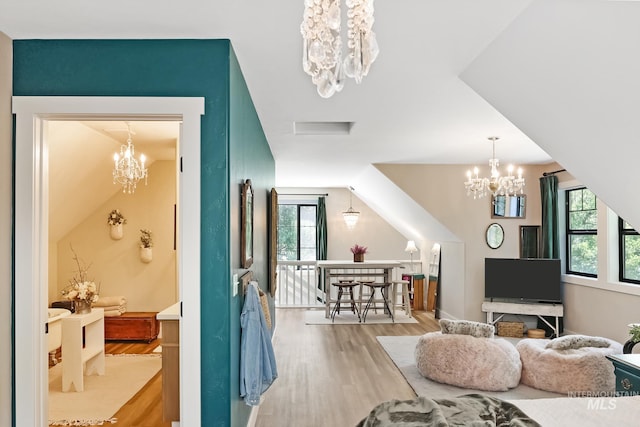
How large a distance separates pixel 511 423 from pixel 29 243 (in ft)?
8.09

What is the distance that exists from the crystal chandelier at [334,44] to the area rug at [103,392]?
142 inches

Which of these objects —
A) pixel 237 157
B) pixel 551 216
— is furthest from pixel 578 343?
pixel 237 157

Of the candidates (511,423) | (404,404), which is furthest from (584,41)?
(404,404)

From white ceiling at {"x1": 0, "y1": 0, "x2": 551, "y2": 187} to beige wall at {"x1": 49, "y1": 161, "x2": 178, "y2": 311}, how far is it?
1.66 metres

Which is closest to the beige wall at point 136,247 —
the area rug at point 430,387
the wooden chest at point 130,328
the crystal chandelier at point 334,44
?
the wooden chest at point 130,328

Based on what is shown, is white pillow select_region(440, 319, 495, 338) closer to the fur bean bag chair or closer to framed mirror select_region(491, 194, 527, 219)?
the fur bean bag chair

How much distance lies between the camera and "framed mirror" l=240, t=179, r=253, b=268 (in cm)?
306

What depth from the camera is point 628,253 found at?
18.1ft

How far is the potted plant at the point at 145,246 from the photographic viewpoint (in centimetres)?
666

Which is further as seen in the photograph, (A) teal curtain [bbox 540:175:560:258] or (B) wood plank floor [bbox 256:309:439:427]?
(A) teal curtain [bbox 540:175:560:258]

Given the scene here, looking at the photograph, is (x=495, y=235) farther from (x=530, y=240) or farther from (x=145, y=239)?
(x=145, y=239)

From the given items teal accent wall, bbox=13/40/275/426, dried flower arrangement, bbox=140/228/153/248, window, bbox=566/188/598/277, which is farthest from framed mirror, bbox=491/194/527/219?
teal accent wall, bbox=13/40/275/426

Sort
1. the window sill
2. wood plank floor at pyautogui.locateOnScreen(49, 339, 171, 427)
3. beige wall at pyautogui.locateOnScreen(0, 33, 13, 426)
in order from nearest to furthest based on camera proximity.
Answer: beige wall at pyautogui.locateOnScreen(0, 33, 13, 426) → wood plank floor at pyautogui.locateOnScreen(49, 339, 171, 427) → the window sill

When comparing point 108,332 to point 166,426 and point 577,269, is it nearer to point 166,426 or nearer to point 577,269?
point 166,426
